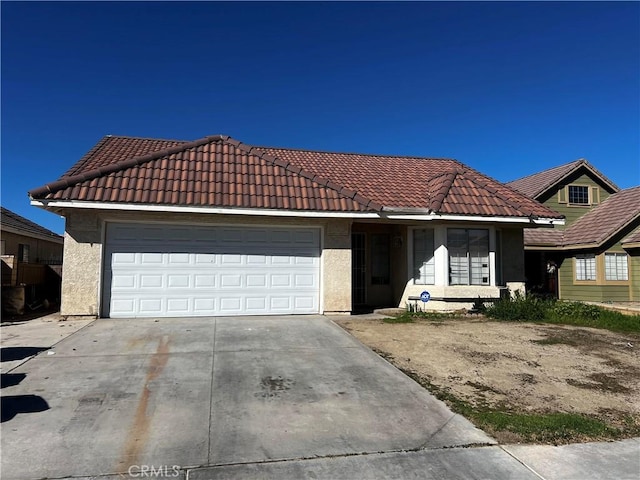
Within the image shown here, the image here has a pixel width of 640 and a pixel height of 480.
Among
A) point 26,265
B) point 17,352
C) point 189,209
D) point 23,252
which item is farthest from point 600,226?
point 23,252

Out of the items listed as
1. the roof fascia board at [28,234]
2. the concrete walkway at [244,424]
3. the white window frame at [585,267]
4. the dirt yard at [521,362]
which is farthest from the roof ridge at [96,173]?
the white window frame at [585,267]

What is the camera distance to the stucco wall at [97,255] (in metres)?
10.4

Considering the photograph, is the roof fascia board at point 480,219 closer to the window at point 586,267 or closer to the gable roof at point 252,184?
the gable roof at point 252,184

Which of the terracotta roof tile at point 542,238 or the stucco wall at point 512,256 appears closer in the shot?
the stucco wall at point 512,256

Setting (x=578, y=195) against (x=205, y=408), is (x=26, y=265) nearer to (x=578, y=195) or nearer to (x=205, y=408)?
(x=205, y=408)

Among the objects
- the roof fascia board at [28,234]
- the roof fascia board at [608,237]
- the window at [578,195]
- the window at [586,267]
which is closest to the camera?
the roof fascia board at [28,234]

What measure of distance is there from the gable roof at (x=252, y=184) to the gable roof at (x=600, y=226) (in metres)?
6.87

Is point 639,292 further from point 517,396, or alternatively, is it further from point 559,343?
point 517,396

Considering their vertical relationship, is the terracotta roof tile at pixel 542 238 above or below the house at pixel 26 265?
above

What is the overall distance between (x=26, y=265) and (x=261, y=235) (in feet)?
25.2

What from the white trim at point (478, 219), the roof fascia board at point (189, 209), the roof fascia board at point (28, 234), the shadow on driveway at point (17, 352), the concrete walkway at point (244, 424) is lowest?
the concrete walkway at point (244, 424)

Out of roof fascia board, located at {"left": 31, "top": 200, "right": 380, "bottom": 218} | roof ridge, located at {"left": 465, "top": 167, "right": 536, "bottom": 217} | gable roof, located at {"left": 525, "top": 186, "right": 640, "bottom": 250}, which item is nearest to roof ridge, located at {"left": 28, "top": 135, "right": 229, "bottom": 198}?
roof fascia board, located at {"left": 31, "top": 200, "right": 380, "bottom": 218}

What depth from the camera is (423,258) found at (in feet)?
42.8

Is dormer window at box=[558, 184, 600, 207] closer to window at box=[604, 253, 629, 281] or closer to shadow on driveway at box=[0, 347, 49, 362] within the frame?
window at box=[604, 253, 629, 281]
